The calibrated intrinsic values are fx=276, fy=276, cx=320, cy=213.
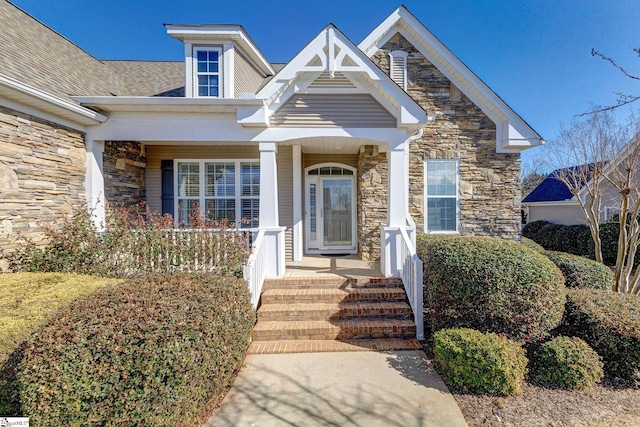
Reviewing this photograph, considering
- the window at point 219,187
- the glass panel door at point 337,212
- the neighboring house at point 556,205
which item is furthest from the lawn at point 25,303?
the neighboring house at point 556,205

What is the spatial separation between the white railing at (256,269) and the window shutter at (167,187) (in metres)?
3.80

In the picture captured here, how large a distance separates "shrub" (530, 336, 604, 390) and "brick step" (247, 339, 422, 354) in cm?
146

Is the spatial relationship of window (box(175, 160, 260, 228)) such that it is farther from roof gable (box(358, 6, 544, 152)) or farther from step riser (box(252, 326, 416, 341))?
roof gable (box(358, 6, 544, 152))

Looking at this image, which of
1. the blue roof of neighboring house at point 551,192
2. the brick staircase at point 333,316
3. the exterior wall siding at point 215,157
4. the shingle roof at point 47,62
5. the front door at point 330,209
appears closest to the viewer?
the brick staircase at point 333,316

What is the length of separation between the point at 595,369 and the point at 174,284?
5.21m

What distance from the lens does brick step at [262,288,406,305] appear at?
496cm

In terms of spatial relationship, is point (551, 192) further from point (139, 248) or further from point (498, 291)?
point (139, 248)

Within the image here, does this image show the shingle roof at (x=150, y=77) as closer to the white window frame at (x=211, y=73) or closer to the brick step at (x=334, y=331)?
the white window frame at (x=211, y=73)

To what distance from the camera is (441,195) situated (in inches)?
309

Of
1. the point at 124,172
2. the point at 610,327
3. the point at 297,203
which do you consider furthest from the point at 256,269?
the point at 610,327

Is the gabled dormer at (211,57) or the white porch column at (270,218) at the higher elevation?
the gabled dormer at (211,57)

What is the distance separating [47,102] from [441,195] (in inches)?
349

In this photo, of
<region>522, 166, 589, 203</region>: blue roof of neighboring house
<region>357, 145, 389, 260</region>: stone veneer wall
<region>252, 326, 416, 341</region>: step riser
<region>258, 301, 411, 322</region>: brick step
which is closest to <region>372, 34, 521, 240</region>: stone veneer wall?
<region>357, 145, 389, 260</region>: stone veneer wall

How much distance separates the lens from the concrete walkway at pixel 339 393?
282 centimetres
